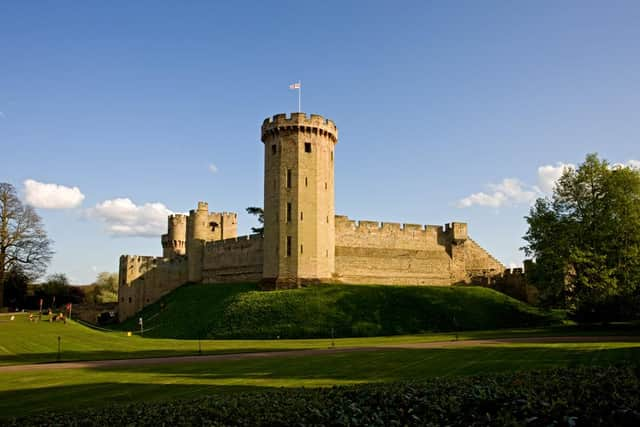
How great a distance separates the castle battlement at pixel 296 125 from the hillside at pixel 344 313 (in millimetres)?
14326

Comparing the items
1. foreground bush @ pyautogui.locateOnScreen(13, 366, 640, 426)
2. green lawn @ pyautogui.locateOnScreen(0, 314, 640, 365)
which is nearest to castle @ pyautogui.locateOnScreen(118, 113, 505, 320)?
green lawn @ pyautogui.locateOnScreen(0, 314, 640, 365)

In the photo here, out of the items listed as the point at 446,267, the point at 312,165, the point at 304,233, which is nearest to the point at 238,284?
the point at 304,233

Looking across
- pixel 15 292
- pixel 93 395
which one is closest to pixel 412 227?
pixel 93 395

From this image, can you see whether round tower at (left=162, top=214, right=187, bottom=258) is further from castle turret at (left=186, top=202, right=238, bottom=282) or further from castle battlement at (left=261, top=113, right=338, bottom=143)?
castle battlement at (left=261, top=113, right=338, bottom=143)

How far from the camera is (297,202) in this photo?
50.3 metres

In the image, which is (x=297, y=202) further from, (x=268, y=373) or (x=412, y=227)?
(x=268, y=373)

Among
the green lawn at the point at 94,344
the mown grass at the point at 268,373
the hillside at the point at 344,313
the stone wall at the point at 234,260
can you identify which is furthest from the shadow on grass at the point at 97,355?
the stone wall at the point at 234,260

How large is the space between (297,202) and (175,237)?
25.7 metres

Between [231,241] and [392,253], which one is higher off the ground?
[231,241]

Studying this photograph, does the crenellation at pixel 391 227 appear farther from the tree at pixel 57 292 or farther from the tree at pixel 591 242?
the tree at pixel 57 292

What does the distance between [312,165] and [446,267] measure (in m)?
18.6

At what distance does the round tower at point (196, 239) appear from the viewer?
64875 mm

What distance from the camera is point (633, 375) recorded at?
11.1 m

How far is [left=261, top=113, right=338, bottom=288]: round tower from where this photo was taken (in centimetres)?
4984
